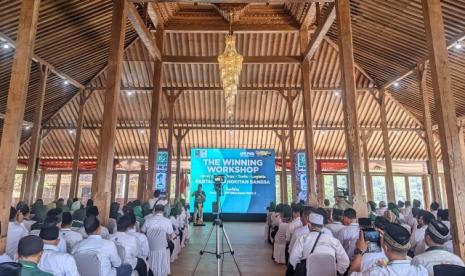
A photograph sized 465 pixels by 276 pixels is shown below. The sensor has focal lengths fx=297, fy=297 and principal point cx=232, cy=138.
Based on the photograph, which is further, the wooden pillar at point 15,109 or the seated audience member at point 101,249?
the wooden pillar at point 15,109

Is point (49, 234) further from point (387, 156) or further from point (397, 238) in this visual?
point (387, 156)

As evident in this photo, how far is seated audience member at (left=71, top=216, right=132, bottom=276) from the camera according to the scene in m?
2.79

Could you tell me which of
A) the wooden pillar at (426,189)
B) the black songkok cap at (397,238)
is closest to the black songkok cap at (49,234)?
the black songkok cap at (397,238)

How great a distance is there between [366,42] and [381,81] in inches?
107

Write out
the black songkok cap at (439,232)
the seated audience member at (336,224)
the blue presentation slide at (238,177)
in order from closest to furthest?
1. the black songkok cap at (439,232)
2. the seated audience member at (336,224)
3. the blue presentation slide at (238,177)

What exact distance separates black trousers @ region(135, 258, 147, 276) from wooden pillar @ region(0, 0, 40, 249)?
1.44m

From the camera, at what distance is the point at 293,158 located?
37.4 ft

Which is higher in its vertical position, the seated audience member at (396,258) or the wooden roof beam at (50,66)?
the wooden roof beam at (50,66)

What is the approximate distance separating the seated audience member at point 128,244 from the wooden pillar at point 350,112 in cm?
323

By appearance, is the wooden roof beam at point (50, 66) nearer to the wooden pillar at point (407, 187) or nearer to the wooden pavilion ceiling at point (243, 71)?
the wooden pavilion ceiling at point (243, 71)

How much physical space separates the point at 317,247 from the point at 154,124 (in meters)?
7.03

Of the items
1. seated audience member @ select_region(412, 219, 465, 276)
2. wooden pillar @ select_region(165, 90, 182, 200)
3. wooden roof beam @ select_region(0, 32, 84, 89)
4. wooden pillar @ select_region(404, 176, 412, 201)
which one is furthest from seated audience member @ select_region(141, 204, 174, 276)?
wooden pillar @ select_region(404, 176, 412, 201)

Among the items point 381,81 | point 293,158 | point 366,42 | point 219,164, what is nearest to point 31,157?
point 219,164

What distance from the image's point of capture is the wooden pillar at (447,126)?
3305mm
